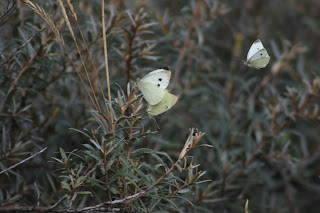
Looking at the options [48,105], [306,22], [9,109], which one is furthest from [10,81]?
[306,22]

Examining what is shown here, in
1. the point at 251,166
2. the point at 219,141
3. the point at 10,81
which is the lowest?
the point at 251,166

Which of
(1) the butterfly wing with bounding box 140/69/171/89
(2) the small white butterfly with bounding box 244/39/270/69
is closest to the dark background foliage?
(1) the butterfly wing with bounding box 140/69/171/89

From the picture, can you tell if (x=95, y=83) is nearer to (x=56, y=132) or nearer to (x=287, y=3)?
(x=56, y=132)

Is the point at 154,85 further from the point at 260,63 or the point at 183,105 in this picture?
the point at 183,105

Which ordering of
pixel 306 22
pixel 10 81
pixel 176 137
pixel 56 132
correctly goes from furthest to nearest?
pixel 306 22, pixel 176 137, pixel 56 132, pixel 10 81

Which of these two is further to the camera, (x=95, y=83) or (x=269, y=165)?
(x=269, y=165)

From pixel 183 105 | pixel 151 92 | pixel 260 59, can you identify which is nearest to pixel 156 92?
pixel 151 92

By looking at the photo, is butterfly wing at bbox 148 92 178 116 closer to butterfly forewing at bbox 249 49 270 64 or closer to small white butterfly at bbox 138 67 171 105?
small white butterfly at bbox 138 67 171 105
